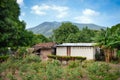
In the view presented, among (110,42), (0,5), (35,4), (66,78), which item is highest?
(35,4)

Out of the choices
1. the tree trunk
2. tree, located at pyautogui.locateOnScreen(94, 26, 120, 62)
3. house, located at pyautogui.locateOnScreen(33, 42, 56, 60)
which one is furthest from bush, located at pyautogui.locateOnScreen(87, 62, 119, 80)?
house, located at pyautogui.locateOnScreen(33, 42, 56, 60)

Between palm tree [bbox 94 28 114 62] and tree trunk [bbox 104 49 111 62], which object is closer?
palm tree [bbox 94 28 114 62]

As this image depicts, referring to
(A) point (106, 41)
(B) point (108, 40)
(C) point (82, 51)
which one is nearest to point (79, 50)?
(C) point (82, 51)

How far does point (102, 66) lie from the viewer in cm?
1450

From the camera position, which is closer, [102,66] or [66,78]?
[66,78]

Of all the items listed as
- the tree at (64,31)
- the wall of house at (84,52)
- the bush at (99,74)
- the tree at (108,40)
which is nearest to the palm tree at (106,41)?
the tree at (108,40)

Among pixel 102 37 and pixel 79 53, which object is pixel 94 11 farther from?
pixel 79 53

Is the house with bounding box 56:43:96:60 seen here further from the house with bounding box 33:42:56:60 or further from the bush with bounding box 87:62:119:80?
the bush with bounding box 87:62:119:80

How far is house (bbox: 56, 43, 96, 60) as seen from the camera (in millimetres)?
27859

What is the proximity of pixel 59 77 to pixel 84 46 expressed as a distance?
52.8ft

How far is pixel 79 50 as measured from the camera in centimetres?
2870

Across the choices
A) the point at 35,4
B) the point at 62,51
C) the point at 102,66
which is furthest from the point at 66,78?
the point at 62,51

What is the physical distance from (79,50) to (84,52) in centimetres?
74

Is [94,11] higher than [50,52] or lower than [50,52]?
higher
